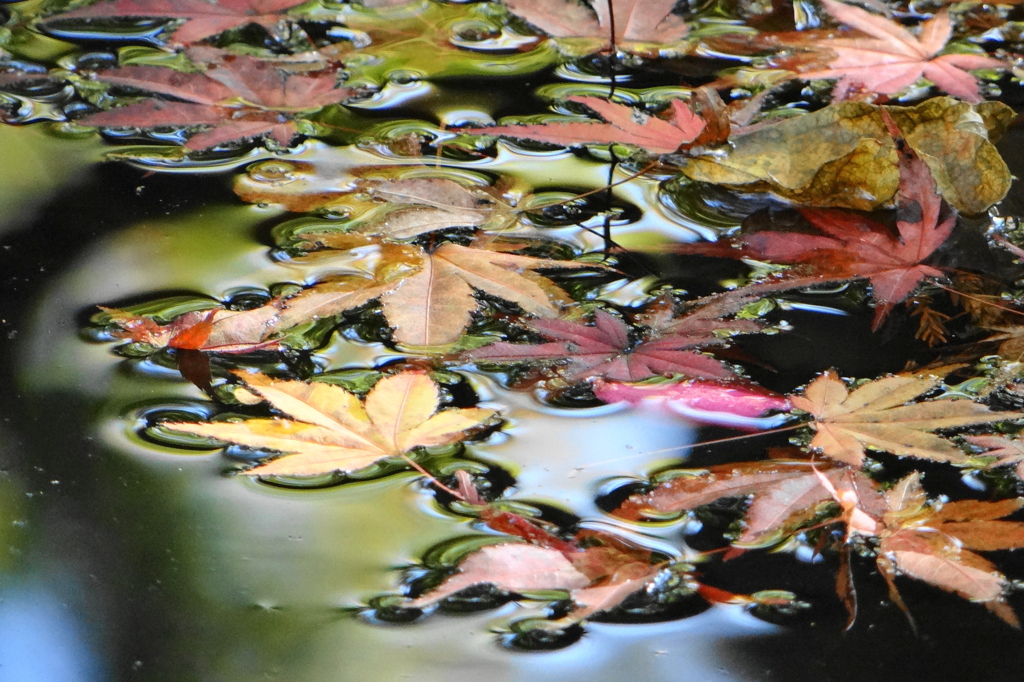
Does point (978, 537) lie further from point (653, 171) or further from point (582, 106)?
point (582, 106)

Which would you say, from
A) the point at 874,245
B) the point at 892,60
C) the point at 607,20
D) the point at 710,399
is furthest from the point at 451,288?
the point at 892,60

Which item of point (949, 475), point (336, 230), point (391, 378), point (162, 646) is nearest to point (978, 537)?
point (949, 475)

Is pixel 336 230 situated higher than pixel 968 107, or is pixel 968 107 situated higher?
pixel 968 107

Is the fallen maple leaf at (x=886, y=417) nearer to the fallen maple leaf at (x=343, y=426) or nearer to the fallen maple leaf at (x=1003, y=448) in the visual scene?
the fallen maple leaf at (x=1003, y=448)

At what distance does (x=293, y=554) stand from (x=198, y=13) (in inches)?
45.0

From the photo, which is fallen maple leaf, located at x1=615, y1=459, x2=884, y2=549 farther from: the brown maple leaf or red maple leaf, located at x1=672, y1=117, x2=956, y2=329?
red maple leaf, located at x1=672, y1=117, x2=956, y2=329

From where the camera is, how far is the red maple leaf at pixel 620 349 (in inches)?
36.7

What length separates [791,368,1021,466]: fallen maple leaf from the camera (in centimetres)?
85

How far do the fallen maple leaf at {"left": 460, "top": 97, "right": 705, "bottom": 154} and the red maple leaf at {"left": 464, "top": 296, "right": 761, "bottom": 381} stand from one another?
14.5 inches

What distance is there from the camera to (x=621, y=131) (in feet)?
4.27

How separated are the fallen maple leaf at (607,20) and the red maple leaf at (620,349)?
0.81 m

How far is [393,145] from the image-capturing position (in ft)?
4.42

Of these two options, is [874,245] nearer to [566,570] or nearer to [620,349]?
[620,349]

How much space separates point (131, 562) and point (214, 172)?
25.7 inches
